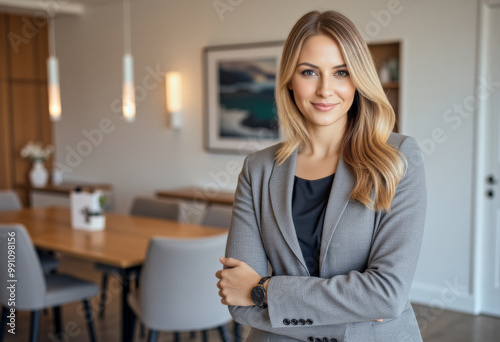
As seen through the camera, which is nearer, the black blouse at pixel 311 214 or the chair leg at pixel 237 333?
the black blouse at pixel 311 214

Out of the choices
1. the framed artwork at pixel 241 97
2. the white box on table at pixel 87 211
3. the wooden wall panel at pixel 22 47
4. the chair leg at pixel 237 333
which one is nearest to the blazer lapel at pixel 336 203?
the chair leg at pixel 237 333

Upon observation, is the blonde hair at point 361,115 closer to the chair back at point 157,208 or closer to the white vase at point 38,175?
the chair back at point 157,208

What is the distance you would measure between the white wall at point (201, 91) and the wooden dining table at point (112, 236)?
1.68m

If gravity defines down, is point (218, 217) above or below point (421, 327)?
above

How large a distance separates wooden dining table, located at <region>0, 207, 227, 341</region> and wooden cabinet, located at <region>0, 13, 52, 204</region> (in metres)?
2.70

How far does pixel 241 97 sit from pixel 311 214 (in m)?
4.17

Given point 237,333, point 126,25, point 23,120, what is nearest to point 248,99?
point 126,25

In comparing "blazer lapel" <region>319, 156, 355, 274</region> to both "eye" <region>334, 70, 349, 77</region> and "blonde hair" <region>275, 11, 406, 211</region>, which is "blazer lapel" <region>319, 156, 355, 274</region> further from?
"eye" <region>334, 70, 349, 77</region>

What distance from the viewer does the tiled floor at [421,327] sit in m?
3.74

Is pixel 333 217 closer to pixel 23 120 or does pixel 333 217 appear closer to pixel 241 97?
pixel 241 97

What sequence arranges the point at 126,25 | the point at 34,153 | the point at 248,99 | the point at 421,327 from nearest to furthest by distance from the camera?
1. the point at 421,327
2. the point at 248,99
3. the point at 126,25
4. the point at 34,153

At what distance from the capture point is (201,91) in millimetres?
5641

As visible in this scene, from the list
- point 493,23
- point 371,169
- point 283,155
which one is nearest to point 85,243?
point 283,155

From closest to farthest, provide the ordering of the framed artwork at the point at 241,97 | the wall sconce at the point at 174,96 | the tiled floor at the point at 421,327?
1. the tiled floor at the point at 421,327
2. the framed artwork at the point at 241,97
3. the wall sconce at the point at 174,96
